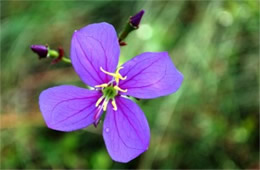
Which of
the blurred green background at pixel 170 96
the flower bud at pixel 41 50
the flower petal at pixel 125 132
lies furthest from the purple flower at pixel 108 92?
the blurred green background at pixel 170 96

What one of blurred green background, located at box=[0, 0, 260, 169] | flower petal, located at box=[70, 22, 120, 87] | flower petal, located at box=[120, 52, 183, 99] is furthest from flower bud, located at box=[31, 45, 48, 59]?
blurred green background, located at box=[0, 0, 260, 169]

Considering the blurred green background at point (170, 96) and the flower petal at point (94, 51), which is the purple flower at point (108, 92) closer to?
the flower petal at point (94, 51)

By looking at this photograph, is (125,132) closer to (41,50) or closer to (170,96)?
(41,50)

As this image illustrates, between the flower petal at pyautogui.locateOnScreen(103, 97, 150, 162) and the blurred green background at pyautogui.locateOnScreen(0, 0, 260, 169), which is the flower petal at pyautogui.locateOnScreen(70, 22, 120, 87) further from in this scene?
the blurred green background at pyautogui.locateOnScreen(0, 0, 260, 169)

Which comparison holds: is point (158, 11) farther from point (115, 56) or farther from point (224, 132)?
point (115, 56)

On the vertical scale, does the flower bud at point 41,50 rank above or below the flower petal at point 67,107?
above

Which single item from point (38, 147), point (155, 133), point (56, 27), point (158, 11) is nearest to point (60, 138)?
point (38, 147)
